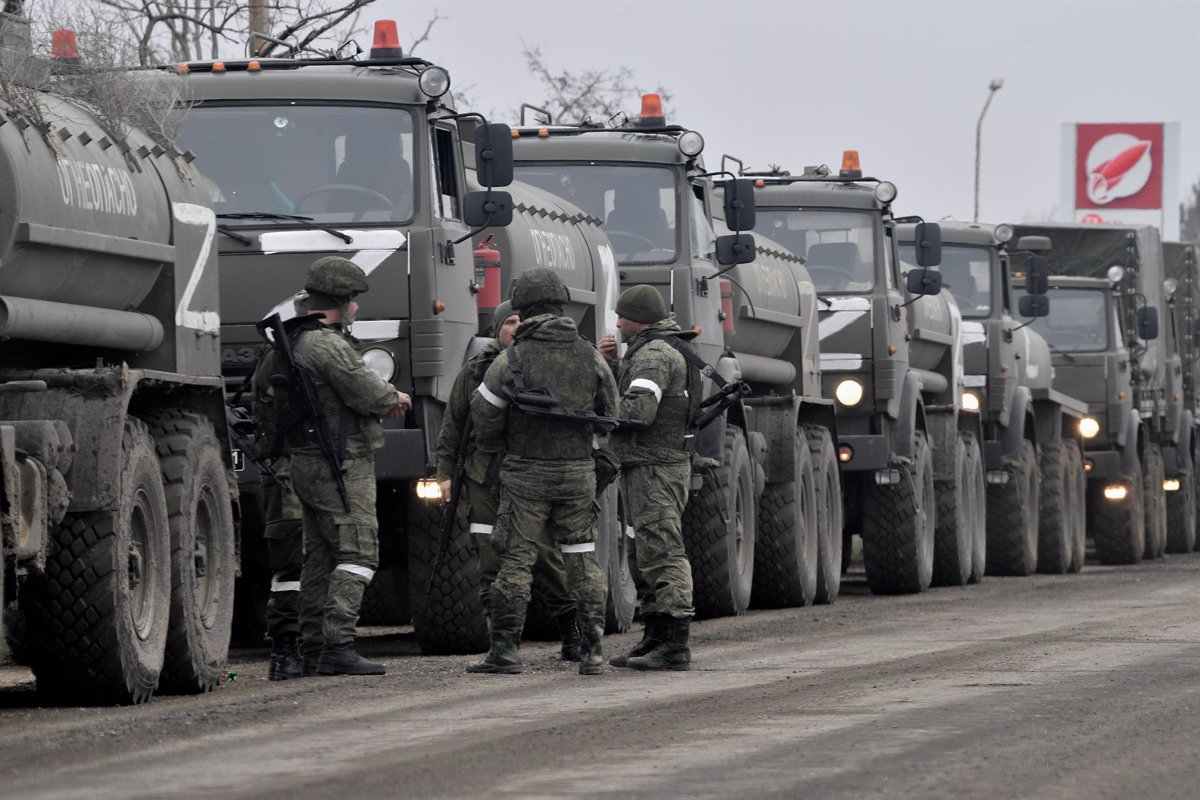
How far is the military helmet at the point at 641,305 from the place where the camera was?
1138 cm

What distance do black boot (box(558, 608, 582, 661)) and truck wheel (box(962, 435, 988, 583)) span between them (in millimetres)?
10973

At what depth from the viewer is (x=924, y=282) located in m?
19.2

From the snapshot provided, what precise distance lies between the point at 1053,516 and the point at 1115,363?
11.3 feet

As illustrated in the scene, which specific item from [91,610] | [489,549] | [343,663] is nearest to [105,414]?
[91,610]

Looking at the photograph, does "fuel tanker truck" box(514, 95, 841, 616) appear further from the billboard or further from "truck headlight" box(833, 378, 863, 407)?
the billboard

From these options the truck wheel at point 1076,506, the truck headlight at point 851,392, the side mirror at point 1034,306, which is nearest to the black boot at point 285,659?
the truck headlight at point 851,392

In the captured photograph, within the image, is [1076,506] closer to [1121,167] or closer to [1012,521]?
[1012,521]

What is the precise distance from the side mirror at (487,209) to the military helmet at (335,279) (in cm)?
133

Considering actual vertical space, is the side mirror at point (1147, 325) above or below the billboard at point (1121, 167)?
below

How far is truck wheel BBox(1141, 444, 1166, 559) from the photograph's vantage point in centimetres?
2866

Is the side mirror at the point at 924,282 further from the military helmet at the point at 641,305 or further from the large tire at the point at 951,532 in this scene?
the military helmet at the point at 641,305

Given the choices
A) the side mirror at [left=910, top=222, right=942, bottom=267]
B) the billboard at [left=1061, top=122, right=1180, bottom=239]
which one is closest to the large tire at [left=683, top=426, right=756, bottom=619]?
the side mirror at [left=910, top=222, right=942, bottom=267]

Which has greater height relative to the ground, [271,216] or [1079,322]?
[1079,322]

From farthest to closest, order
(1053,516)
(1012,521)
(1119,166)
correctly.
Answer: (1119,166)
(1053,516)
(1012,521)
